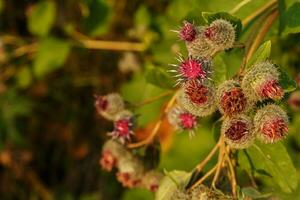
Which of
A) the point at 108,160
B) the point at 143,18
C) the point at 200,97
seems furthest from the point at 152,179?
the point at 143,18

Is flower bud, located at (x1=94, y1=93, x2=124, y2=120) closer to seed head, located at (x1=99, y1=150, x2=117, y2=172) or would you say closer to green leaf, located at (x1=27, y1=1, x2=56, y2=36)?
seed head, located at (x1=99, y1=150, x2=117, y2=172)

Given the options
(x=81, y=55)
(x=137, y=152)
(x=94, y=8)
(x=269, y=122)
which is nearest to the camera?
(x=269, y=122)

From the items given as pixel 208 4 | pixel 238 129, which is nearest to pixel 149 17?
pixel 208 4

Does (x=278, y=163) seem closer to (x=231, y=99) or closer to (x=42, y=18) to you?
(x=231, y=99)

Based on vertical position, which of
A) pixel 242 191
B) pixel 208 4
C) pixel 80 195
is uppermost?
pixel 208 4

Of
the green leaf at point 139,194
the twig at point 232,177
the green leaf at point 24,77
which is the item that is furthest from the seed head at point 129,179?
the green leaf at point 24,77

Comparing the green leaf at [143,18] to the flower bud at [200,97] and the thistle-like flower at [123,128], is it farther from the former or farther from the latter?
the flower bud at [200,97]

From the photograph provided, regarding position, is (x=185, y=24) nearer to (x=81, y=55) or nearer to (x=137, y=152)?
(x=137, y=152)
